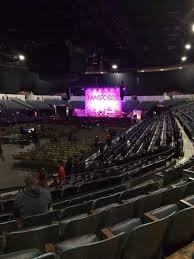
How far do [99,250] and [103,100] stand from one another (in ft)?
134

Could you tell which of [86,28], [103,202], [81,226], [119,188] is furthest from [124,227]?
[86,28]

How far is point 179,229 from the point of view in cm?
255

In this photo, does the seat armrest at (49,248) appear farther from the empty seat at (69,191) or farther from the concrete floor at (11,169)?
the concrete floor at (11,169)

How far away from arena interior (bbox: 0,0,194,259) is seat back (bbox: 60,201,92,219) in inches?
0.5

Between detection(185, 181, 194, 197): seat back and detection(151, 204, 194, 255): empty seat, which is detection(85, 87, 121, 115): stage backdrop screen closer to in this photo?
detection(185, 181, 194, 197): seat back

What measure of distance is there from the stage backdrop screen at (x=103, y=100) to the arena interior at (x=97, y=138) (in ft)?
0.50

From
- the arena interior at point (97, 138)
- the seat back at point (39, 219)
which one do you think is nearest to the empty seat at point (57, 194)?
the arena interior at point (97, 138)

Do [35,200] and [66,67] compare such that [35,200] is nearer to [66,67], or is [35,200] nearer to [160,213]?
[160,213]

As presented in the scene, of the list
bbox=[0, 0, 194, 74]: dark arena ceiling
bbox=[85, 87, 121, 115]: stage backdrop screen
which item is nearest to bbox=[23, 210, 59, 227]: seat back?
bbox=[0, 0, 194, 74]: dark arena ceiling

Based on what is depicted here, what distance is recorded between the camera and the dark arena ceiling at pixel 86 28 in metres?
14.5

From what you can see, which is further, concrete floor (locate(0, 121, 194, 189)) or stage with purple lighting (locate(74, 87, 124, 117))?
stage with purple lighting (locate(74, 87, 124, 117))

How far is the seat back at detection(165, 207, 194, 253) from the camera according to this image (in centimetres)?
251

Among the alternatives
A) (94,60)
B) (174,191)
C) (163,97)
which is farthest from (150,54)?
(174,191)

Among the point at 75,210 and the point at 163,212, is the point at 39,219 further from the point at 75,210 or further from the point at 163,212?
the point at 163,212
